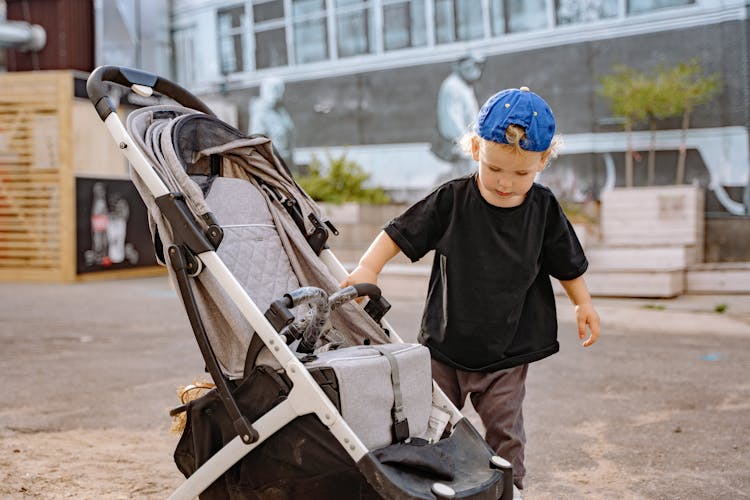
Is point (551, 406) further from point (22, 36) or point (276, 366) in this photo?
point (22, 36)

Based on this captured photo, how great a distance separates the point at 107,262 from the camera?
12109 millimetres

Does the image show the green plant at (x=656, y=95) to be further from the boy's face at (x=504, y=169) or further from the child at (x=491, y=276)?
the boy's face at (x=504, y=169)

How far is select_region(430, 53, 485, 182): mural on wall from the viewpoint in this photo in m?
12.0

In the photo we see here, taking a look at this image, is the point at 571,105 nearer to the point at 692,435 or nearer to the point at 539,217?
the point at 692,435

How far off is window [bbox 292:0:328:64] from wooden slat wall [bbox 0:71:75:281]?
3.82m

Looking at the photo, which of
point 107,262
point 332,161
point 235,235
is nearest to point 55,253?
point 107,262

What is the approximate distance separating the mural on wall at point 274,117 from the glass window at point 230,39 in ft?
2.13

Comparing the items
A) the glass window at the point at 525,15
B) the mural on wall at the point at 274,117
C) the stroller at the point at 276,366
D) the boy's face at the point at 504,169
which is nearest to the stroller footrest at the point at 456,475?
the stroller at the point at 276,366

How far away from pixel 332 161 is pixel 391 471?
34.1ft

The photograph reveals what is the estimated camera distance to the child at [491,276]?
2.71 m

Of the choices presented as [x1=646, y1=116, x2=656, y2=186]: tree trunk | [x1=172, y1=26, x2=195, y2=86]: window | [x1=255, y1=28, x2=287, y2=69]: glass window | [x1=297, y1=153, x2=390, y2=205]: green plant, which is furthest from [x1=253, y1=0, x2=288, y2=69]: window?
[x1=646, y1=116, x2=656, y2=186]: tree trunk

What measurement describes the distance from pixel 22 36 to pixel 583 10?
8.72 m

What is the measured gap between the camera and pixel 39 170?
11.6 m

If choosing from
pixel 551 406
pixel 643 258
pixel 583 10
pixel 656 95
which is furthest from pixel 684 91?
pixel 551 406
